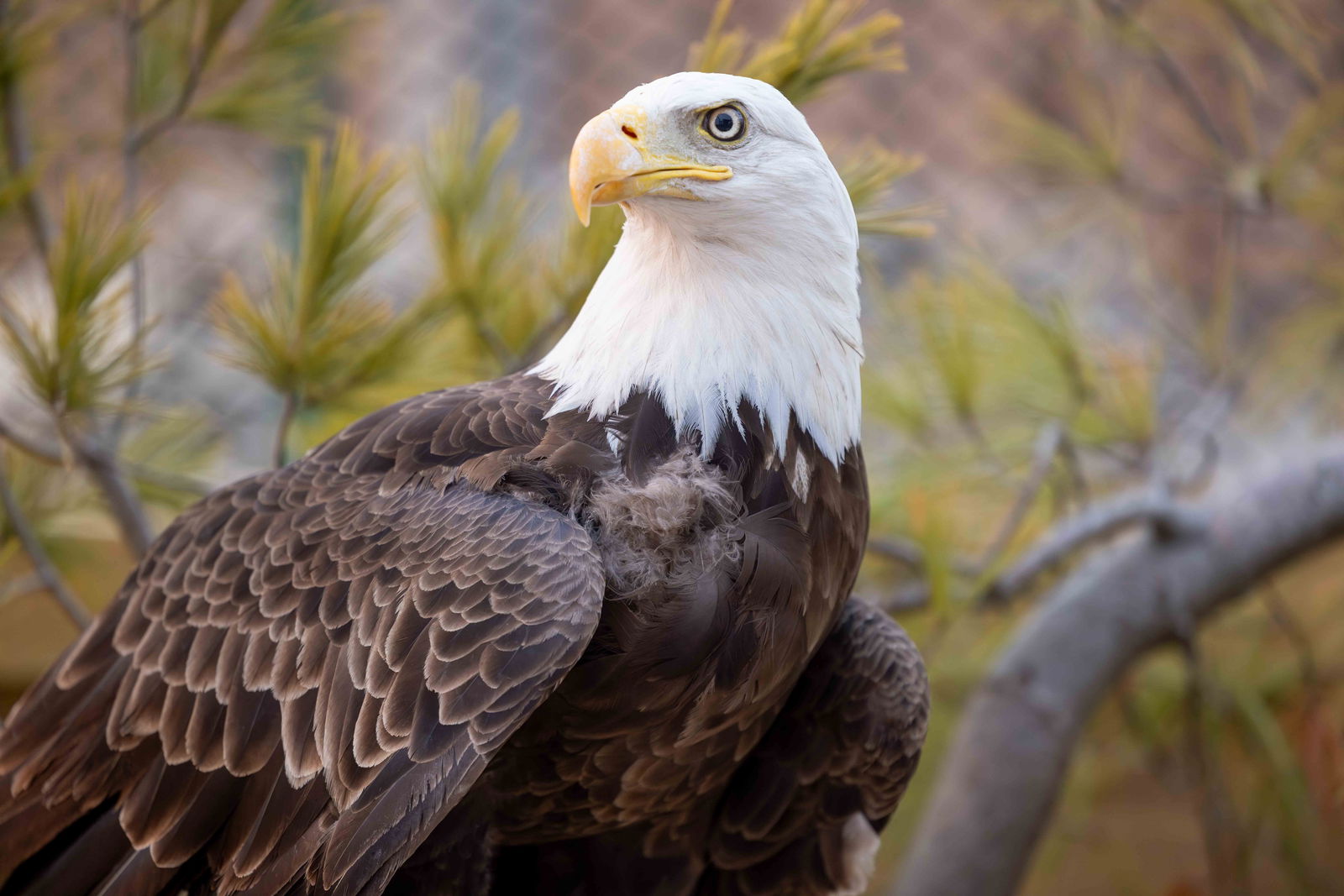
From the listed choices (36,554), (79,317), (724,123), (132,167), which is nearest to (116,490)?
(36,554)

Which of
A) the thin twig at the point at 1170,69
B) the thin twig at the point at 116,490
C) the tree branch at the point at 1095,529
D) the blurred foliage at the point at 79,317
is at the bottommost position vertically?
the tree branch at the point at 1095,529

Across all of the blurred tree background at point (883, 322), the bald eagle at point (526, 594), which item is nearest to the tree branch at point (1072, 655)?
the blurred tree background at point (883, 322)

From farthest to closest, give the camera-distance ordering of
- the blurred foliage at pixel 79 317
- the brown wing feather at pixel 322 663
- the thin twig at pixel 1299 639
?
1. the thin twig at pixel 1299 639
2. the blurred foliage at pixel 79 317
3. the brown wing feather at pixel 322 663

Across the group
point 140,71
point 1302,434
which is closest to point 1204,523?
point 1302,434

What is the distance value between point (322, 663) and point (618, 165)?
50cm

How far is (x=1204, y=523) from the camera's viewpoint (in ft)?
6.54

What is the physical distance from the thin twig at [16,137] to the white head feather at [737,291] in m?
0.79

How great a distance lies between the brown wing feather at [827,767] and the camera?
4.42 feet

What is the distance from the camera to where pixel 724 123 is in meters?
1.11

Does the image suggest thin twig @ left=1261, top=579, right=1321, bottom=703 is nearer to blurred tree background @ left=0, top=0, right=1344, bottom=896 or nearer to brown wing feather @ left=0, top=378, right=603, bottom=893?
blurred tree background @ left=0, top=0, right=1344, bottom=896

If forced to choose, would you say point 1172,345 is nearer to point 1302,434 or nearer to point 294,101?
point 1302,434

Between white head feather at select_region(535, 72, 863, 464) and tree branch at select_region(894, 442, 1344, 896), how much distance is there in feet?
3.12

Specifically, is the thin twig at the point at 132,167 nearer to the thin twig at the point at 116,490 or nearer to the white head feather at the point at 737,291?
the thin twig at the point at 116,490

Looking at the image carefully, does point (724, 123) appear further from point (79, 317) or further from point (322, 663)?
point (79, 317)
